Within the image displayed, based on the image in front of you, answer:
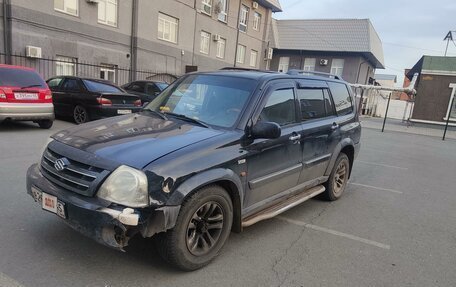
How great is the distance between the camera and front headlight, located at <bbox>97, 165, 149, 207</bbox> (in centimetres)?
284

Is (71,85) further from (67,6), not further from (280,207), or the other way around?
(280,207)

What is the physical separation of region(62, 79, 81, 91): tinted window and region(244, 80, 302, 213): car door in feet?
27.4

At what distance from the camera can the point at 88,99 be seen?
1056 centimetres

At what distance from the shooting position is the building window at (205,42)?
951 inches

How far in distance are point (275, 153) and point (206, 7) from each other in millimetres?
21756

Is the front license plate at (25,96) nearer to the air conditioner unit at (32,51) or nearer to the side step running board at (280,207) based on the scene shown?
the air conditioner unit at (32,51)

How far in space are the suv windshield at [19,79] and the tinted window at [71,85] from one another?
1732 mm

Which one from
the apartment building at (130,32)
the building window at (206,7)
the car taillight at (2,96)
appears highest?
the building window at (206,7)

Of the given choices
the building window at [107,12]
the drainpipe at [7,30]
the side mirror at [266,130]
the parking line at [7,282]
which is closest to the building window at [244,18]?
the building window at [107,12]

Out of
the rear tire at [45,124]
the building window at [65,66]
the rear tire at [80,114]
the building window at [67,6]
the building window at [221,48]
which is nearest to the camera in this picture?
the rear tire at [45,124]

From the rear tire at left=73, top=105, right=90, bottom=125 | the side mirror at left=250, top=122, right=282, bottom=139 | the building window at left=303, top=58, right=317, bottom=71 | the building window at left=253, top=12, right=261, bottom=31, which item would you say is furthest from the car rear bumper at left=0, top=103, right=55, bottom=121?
the building window at left=303, top=58, right=317, bottom=71

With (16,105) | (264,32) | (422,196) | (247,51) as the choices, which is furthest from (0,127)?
(264,32)

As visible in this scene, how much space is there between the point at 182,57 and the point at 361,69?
22.9m

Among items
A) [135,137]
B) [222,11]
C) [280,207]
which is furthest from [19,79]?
[222,11]
